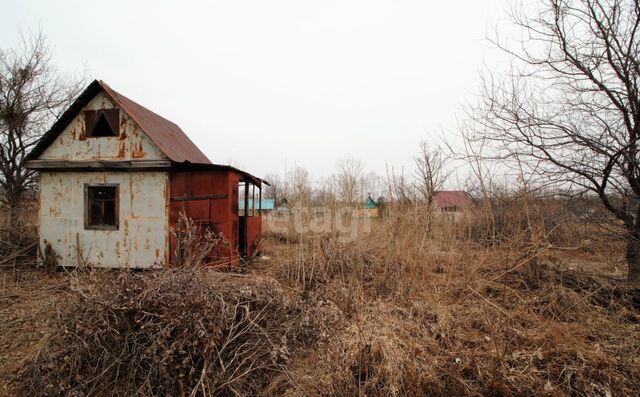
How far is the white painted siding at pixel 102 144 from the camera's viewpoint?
6797mm

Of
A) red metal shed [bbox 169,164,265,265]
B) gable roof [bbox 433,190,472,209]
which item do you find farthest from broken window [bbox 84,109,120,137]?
gable roof [bbox 433,190,472,209]

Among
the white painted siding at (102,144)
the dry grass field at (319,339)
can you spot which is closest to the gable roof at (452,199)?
the dry grass field at (319,339)

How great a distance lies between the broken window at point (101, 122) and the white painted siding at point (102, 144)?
96mm

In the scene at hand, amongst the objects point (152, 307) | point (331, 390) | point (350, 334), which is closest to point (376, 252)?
point (350, 334)

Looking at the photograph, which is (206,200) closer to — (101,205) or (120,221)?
(120,221)

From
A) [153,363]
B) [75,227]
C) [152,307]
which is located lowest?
[153,363]

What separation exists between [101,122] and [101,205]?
205cm

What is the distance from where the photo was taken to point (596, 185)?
4.59 m

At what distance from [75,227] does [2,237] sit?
3.08m

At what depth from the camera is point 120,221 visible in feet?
22.1

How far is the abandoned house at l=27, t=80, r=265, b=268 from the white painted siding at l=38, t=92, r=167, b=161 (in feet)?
0.08

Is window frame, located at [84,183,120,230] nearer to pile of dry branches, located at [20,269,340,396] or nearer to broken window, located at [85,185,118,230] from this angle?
broken window, located at [85,185,118,230]

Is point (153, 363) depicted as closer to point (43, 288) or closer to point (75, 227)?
point (43, 288)

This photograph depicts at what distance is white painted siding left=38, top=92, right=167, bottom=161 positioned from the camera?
6797 millimetres
